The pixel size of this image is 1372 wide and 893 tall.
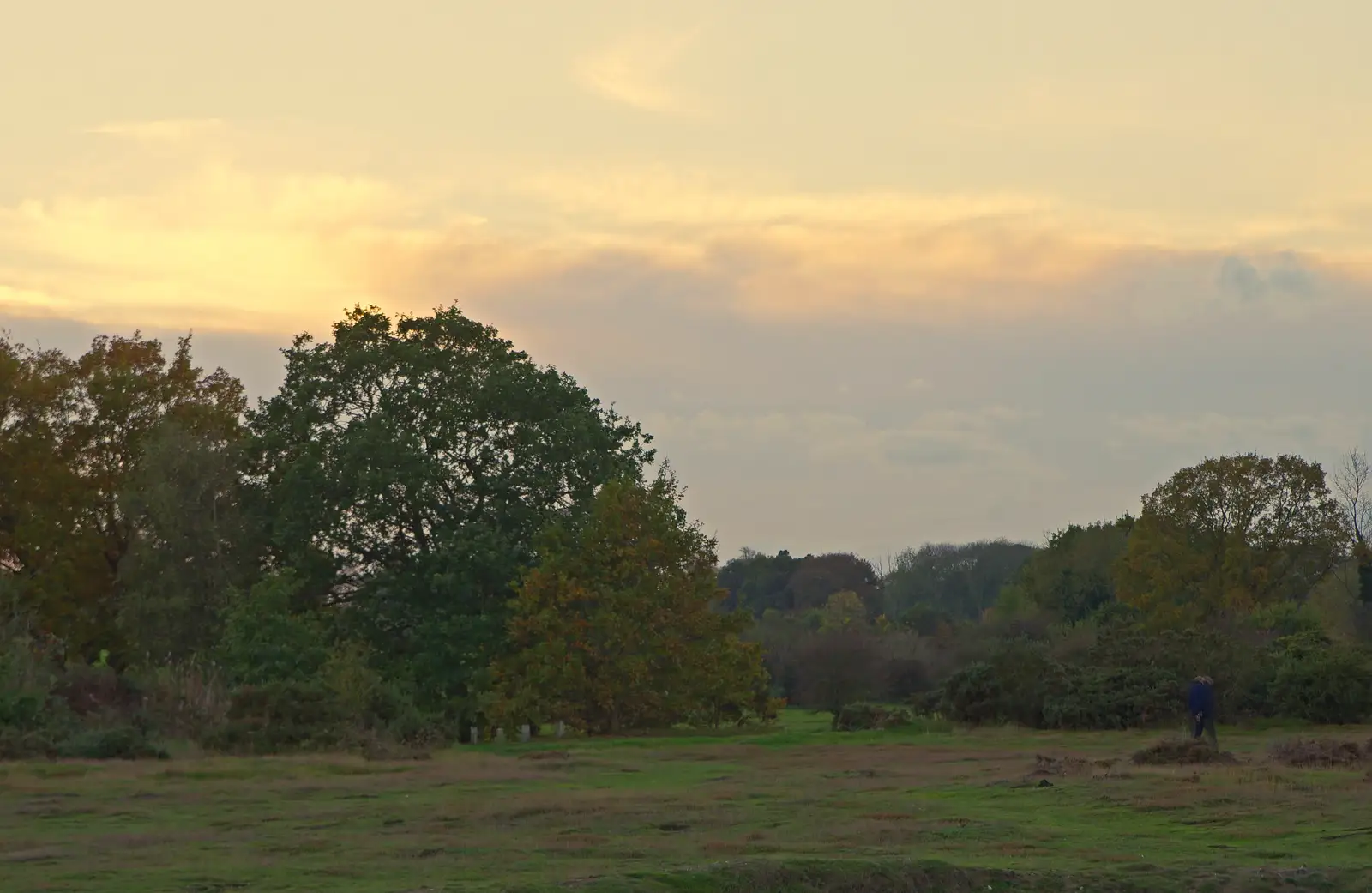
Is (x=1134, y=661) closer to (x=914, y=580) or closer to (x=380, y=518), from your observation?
(x=380, y=518)

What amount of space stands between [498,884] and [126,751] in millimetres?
25346

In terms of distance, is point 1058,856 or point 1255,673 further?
point 1255,673

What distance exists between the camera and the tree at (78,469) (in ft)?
201

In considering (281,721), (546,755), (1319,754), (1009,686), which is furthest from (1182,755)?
(281,721)

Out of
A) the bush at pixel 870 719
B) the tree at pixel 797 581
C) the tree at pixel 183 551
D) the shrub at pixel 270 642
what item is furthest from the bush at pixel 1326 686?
the tree at pixel 797 581

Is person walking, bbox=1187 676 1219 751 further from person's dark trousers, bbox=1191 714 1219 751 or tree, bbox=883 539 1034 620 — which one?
tree, bbox=883 539 1034 620

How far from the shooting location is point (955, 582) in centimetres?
18612

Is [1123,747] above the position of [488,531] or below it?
below

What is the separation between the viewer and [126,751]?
41.1 metres

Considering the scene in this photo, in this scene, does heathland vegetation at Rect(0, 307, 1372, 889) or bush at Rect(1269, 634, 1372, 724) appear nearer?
heathland vegetation at Rect(0, 307, 1372, 889)

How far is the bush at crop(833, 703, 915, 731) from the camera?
181 ft

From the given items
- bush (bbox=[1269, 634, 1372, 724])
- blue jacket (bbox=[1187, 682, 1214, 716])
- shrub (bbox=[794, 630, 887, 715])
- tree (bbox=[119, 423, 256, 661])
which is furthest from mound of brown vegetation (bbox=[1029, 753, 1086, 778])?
shrub (bbox=[794, 630, 887, 715])

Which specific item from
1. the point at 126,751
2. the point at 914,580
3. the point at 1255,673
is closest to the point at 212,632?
the point at 126,751

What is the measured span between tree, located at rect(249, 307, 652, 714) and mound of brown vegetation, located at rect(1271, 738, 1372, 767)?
1050 inches
